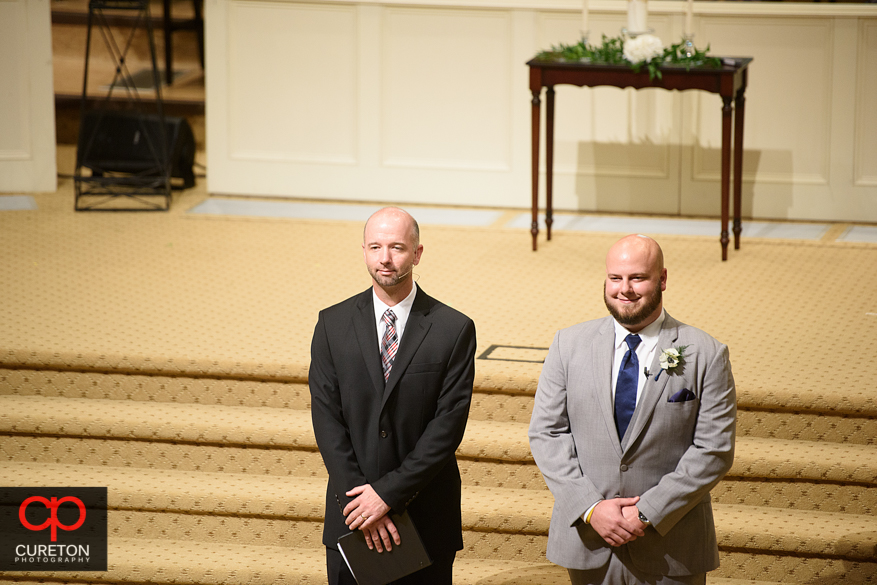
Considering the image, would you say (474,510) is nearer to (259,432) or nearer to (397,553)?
(259,432)

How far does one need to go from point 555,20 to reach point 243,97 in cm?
192

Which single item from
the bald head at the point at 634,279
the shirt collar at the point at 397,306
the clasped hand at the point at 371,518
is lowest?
the clasped hand at the point at 371,518

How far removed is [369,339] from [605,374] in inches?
22.3

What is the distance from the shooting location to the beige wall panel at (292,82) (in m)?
6.34

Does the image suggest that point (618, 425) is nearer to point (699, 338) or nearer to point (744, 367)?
point (699, 338)

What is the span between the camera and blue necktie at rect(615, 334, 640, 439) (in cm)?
246

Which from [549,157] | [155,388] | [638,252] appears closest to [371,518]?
[638,252]

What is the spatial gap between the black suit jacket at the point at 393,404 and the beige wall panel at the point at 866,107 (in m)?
4.00

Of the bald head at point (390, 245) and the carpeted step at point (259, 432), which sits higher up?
the bald head at point (390, 245)

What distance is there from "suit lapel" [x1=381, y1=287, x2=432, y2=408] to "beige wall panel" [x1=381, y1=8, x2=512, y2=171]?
12.5 ft

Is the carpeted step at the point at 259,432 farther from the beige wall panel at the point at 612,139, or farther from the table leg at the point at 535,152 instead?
the beige wall panel at the point at 612,139

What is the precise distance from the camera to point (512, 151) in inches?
247

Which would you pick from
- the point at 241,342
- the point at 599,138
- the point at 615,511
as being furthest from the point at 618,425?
the point at 599,138

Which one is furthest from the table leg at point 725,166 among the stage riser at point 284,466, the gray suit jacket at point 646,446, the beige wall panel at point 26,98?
the beige wall panel at point 26,98
